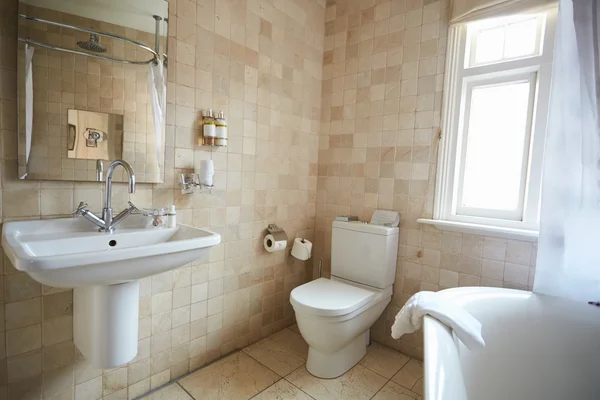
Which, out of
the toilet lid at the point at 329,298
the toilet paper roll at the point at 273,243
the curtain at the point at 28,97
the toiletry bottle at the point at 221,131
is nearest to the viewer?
the curtain at the point at 28,97

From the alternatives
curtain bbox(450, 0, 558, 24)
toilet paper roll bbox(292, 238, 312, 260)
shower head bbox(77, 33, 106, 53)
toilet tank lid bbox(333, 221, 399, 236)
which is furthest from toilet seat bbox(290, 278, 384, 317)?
curtain bbox(450, 0, 558, 24)

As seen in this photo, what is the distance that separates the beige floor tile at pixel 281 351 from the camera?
1.85 meters

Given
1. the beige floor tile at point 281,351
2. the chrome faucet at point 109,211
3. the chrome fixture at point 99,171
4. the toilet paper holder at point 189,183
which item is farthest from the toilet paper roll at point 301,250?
the chrome fixture at point 99,171

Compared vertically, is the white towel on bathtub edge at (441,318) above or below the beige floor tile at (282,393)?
above

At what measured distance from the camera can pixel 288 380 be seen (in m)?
1.72

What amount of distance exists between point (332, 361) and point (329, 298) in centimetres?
37

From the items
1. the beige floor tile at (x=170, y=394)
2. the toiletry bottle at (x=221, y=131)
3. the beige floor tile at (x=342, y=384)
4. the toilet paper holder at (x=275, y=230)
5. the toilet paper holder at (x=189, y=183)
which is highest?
the toiletry bottle at (x=221, y=131)

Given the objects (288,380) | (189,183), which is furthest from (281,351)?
(189,183)

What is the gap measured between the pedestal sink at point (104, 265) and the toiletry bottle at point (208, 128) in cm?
52

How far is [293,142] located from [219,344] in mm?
1375

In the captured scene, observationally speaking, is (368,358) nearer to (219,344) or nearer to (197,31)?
(219,344)

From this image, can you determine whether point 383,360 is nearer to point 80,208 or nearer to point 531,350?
point 531,350

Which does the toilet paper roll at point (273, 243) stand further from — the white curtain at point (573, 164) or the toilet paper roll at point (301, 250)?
the white curtain at point (573, 164)

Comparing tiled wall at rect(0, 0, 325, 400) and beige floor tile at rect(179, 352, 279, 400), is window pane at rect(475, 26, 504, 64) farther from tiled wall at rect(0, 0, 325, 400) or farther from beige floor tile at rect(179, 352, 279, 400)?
beige floor tile at rect(179, 352, 279, 400)
